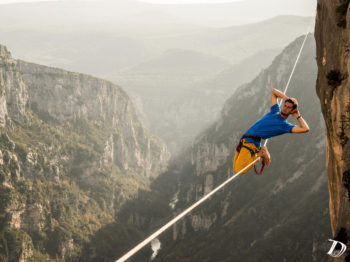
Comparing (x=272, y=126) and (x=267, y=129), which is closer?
(x=272, y=126)

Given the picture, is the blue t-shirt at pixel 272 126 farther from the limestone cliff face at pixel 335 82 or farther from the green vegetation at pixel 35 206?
the green vegetation at pixel 35 206

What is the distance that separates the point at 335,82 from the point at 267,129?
11.5 feet

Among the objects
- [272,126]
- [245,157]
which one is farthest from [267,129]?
[245,157]

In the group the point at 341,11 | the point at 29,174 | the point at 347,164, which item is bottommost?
the point at 29,174

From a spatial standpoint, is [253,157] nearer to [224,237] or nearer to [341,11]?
[341,11]

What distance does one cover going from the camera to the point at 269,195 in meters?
128

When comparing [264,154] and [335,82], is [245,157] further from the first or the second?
[335,82]

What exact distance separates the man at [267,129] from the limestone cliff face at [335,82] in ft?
4.57

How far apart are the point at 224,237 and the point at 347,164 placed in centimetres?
12098

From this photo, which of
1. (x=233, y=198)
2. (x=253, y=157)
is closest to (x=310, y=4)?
(x=253, y=157)

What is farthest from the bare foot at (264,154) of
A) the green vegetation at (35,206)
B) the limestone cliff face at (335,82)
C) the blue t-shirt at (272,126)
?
the green vegetation at (35,206)

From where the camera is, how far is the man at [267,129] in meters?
16.8

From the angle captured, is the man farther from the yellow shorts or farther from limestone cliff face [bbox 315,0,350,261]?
limestone cliff face [bbox 315,0,350,261]

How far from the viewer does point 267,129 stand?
17594mm
